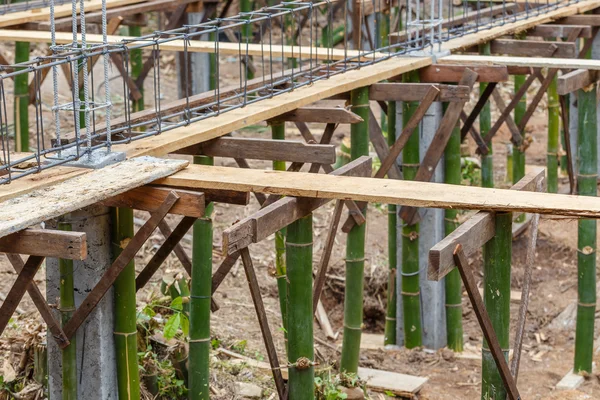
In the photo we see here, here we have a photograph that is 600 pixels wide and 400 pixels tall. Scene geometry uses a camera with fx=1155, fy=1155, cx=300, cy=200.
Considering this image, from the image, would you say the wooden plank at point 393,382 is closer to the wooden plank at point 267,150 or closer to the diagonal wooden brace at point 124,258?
the wooden plank at point 267,150

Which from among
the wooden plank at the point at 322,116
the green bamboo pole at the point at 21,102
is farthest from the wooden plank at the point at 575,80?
the green bamboo pole at the point at 21,102

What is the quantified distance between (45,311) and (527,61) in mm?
4916

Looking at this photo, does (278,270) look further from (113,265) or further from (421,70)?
(113,265)

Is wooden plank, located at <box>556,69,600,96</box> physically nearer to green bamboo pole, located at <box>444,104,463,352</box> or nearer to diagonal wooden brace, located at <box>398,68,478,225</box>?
diagonal wooden brace, located at <box>398,68,478,225</box>

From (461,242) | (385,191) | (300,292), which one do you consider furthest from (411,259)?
(461,242)

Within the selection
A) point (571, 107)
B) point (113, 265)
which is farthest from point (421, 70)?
point (571, 107)

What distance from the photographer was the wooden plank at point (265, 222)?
18.0 ft

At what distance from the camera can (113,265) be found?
19.2 feet

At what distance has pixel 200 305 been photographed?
7.62 metres

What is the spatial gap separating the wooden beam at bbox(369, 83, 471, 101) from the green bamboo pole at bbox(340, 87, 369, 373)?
0.10 metres

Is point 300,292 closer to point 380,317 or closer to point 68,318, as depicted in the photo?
point 68,318

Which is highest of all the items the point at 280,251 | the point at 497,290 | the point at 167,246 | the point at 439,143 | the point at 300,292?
the point at 439,143

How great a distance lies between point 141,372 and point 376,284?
490cm

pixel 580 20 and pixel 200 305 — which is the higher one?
pixel 580 20
